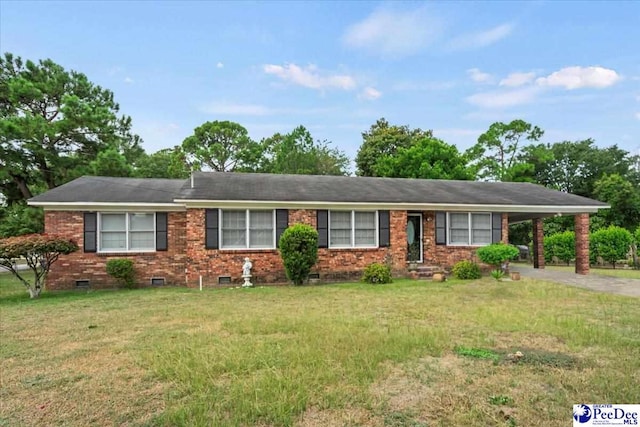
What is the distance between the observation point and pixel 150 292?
10.8 meters

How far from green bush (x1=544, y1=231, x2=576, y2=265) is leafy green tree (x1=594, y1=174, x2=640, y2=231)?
908 cm

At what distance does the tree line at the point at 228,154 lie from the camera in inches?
703

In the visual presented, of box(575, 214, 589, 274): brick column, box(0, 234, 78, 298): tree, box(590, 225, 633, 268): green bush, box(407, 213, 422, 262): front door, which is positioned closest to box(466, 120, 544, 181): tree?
box(590, 225, 633, 268): green bush

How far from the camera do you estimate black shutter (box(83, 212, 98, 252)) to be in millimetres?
11788

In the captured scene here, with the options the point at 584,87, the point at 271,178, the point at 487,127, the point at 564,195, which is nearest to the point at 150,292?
the point at 271,178

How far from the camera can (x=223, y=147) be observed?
3391 cm

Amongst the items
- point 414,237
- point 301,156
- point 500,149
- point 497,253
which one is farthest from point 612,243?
point 301,156

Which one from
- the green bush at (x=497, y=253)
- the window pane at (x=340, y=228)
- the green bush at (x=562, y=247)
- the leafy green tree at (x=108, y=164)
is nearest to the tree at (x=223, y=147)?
the leafy green tree at (x=108, y=164)

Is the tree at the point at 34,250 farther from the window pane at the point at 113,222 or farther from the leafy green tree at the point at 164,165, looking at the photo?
the leafy green tree at the point at 164,165

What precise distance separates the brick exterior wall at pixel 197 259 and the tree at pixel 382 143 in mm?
19224

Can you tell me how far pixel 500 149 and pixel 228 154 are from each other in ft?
82.0

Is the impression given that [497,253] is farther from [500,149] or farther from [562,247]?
[500,149]

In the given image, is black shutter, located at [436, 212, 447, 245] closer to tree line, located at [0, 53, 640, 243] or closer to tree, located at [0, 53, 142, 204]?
tree line, located at [0, 53, 640, 243]

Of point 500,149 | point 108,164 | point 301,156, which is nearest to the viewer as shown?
point 108,164
